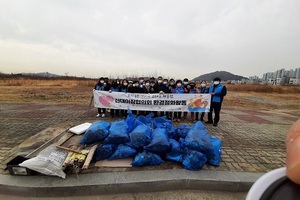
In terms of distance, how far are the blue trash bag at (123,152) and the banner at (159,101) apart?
3.70 metres

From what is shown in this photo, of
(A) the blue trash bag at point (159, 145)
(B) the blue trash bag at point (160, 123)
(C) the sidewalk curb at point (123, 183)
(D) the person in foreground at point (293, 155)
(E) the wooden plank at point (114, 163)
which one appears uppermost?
(D) the person in foreground at point (293, 155)

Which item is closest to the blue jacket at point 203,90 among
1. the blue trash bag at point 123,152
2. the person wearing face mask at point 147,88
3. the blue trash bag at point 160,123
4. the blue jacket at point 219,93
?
the blue jacket at point 219,93

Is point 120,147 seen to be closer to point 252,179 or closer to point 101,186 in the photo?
point 101,186

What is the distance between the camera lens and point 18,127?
224 inches

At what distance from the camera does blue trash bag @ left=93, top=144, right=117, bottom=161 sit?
3.31 meters

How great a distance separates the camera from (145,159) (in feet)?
10.5

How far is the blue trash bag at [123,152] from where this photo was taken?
3312 mm

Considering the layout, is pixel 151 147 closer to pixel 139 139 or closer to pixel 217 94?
pixel 139 139

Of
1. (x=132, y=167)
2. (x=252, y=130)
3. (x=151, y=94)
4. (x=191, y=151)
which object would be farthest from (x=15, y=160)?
(x=252, y=130)

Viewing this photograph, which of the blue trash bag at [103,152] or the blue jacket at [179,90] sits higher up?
the blue jacket at [179,90]

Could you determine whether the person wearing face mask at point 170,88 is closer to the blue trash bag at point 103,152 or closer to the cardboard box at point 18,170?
the blue trash bag at point 103,152

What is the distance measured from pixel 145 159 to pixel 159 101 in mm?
Answer: 3933

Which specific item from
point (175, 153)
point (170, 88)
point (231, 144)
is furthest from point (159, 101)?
point (175, 153)

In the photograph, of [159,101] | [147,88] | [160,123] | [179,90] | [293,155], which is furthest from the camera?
[147,88]
